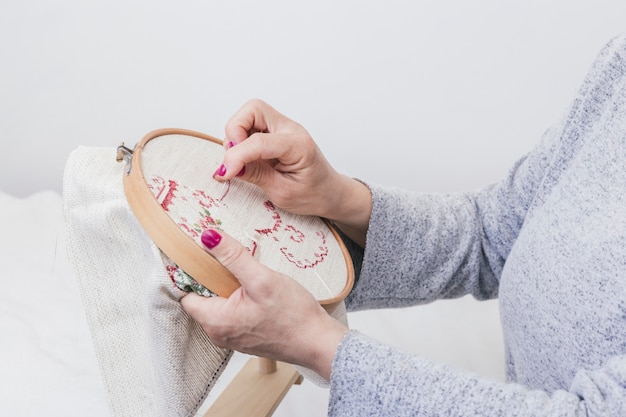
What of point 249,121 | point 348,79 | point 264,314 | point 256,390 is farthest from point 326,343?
point 348,79

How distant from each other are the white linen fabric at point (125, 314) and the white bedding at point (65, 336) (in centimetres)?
34

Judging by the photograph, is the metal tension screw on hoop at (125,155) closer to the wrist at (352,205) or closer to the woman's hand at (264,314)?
the woman's hand at (264,314)

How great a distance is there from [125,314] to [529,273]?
403mm

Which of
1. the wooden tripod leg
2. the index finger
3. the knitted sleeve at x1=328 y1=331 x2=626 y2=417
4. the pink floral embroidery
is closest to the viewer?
the knitted sleeve at x1=328 y1=331 x2=626 y2=417

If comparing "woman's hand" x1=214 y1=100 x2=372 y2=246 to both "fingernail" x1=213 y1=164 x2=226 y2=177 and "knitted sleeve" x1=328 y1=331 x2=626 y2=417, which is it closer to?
"fingernail" x1=213 y1=164 x2=226 y2=177

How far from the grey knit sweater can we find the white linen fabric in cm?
15

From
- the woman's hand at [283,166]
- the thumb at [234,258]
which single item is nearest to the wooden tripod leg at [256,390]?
the woman's hand at [283,166]

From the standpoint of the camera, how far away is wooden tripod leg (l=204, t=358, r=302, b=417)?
3.53 feet

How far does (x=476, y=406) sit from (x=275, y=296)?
185 mm

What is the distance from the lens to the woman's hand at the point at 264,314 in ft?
1.92

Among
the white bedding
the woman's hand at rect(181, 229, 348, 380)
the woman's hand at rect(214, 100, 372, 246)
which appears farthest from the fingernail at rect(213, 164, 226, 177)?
the white bedding

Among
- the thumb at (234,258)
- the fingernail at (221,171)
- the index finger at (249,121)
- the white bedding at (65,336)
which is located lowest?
the white bedding at (65,336)

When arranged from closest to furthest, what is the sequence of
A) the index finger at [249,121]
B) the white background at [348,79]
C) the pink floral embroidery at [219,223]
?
the pink floral embroidery at [219,223], the index finger at [249,121], the white background at [348,79]

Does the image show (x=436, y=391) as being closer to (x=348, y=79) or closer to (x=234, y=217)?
(x=234, y=217)
